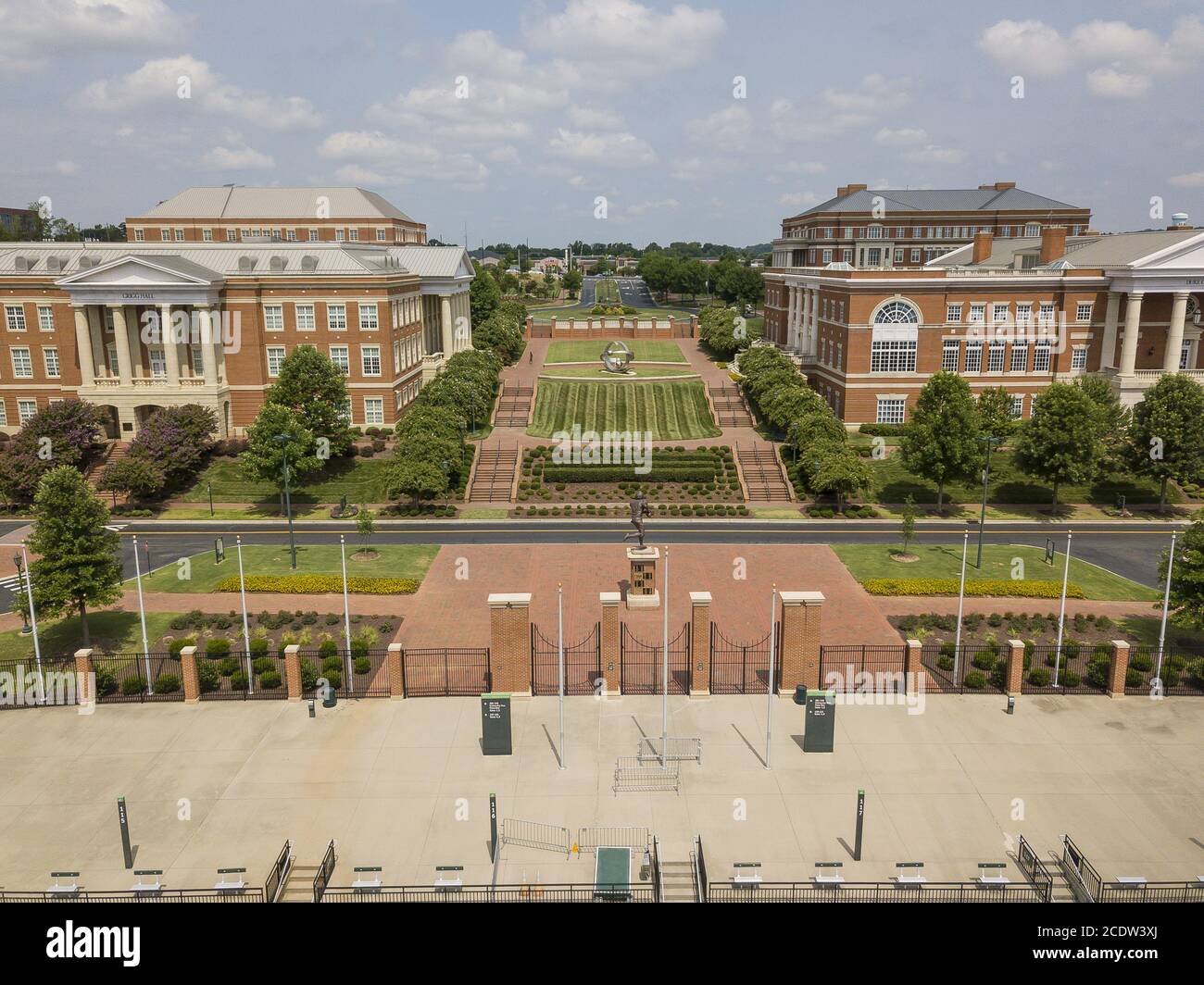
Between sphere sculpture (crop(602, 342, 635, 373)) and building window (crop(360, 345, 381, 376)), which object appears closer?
building window (crop(360, 345, 381, 376))

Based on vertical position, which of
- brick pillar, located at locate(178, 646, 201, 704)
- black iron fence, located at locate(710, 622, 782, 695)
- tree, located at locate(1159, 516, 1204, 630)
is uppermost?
tree, located at locate(1159, 516, 1204, 630)

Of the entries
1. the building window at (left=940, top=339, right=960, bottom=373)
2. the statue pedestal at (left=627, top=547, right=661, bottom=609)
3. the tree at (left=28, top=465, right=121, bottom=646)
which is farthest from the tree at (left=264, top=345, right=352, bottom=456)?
the building window at (left=940, top=339, right=960, bottom=373)

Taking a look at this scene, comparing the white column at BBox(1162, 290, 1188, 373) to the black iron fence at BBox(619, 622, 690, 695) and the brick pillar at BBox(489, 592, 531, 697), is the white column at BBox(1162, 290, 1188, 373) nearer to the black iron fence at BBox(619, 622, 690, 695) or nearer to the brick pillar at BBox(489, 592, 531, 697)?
the black iron fence at BBox(619, 622, 690, 695)

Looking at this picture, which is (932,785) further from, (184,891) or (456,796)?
(184,891)

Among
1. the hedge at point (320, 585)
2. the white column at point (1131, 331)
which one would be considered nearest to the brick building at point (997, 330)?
the white column at point (1131, 331)

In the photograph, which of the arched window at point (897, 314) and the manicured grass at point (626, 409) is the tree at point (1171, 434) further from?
the manicured grass at point (626, 409)
